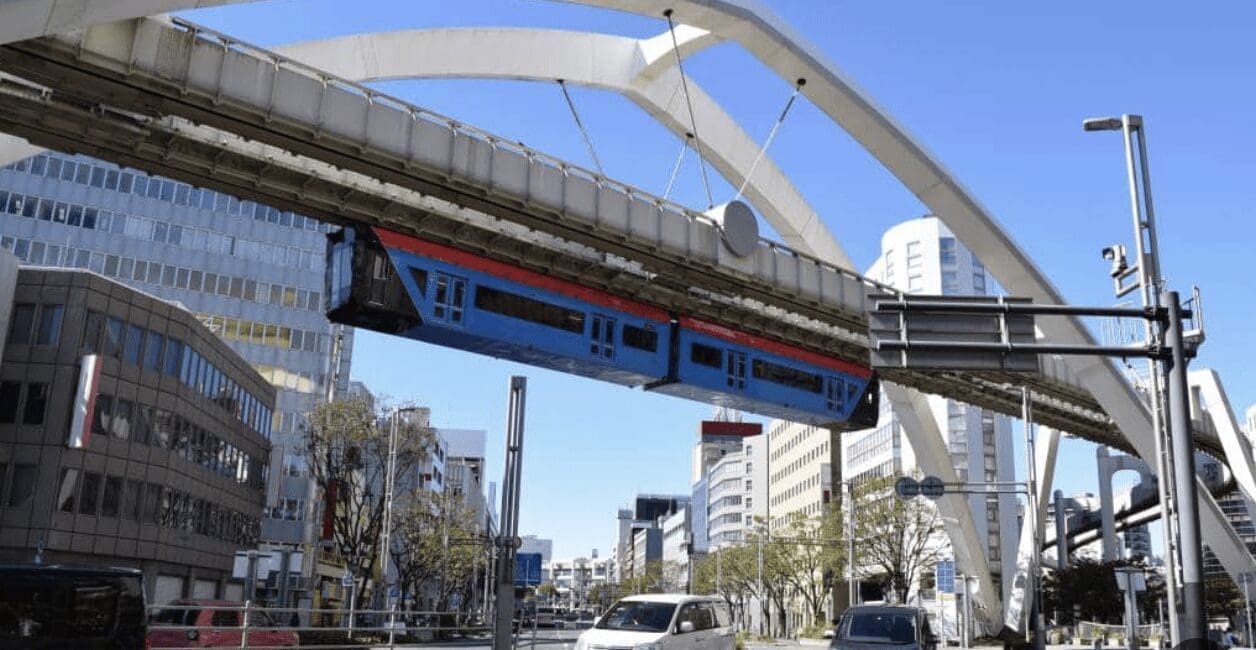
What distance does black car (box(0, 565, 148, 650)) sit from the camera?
38.8 ft

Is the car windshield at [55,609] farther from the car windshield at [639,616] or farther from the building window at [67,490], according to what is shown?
the building window at [67,490]

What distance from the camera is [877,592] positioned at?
340ft

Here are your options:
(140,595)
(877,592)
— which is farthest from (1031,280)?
(877,592)

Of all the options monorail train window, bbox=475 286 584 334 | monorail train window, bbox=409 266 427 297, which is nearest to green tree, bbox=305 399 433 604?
monorail train window, bbox=475 286 584 334

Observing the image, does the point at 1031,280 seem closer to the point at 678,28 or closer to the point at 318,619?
the point at 678,28

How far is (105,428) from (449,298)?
21.3 meters

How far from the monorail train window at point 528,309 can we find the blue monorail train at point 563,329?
0.03 m

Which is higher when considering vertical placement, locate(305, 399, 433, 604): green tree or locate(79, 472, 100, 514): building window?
locate(305, 399, 433, 604): green tree

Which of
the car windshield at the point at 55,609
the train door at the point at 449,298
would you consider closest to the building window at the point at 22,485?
the train door at the point at 449,298

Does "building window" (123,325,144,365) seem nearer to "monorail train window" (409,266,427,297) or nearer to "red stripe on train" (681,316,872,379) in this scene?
"monorail train window" (409,266,427,297)

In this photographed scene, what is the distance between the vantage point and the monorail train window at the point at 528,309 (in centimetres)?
2495

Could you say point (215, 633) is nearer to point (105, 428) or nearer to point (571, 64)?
point (571, 64)

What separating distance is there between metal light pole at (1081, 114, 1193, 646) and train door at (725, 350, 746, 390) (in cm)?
1299

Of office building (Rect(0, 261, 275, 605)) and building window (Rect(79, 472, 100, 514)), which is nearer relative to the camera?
office building (Rect(0, 261, 275, 605))
